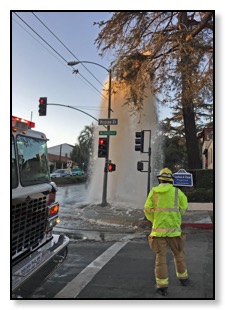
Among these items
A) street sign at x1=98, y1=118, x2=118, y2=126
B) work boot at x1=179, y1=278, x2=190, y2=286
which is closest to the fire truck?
work boot at x1=179, y1=278, x2=190, y2=286

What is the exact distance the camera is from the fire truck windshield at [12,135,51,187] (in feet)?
11.4

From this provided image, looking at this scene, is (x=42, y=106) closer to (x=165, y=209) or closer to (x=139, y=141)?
(x=165, y=209)

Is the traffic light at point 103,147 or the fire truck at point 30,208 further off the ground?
the traffic light at point 103,147

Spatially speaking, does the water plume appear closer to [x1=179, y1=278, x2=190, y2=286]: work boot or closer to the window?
[x1=179, y1=278, x2=190, y2=286]: work boot

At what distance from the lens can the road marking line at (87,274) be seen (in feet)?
12.7

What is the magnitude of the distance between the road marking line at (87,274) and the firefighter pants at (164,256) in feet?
2.93

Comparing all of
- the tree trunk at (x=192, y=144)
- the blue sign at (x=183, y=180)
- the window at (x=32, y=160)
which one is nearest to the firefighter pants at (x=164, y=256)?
the window at (x=32, y=160)

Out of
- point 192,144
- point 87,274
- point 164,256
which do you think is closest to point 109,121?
point 192,144

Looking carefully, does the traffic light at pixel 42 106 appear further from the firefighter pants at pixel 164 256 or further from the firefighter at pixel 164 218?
→ the firefighter pants at pixel 164 256

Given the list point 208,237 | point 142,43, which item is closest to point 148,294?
point 208,237

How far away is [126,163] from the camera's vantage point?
17.9m

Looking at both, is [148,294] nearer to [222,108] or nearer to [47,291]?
[47,291]

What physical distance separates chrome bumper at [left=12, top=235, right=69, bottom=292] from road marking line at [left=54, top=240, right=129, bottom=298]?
0.42 meters

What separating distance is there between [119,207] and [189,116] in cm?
458
